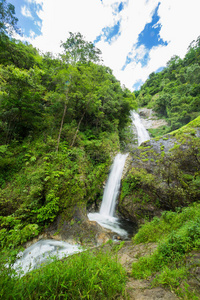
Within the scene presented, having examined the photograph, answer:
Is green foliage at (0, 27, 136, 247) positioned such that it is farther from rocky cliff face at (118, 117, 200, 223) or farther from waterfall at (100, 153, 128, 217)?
rocky cliff face at (118, 117, 200, 223)

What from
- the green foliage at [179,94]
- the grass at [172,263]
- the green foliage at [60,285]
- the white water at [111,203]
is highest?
the green foliage at [179,94]

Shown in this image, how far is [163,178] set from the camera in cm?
696

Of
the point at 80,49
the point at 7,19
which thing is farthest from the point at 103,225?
the point at 80,49

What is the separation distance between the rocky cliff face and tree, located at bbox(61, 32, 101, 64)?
18345 millimetres

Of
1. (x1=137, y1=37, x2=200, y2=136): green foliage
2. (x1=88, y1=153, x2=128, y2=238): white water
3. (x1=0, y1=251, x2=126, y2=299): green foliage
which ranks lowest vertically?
(x1=88, y1=153, x2=128, y2=238): white water

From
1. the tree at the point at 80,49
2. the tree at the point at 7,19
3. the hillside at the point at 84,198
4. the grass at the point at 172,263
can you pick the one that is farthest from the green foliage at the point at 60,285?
the tree at the point at 80,49

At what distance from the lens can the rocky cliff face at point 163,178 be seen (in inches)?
247

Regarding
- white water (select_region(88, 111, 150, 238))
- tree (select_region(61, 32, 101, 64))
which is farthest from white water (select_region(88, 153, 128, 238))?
tree (select_region(61, 32, 101, 64))

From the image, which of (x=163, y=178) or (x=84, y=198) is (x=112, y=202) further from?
(x=163, y=178)

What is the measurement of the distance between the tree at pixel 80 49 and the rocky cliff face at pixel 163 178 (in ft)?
60.2

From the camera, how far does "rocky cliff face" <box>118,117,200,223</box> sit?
20.6 feet

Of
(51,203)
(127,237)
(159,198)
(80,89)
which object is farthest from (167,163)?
(80,89)

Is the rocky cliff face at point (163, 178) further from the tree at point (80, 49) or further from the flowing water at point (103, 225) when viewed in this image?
the tree at point (80, 49)

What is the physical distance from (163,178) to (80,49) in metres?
22.3
